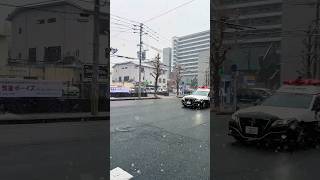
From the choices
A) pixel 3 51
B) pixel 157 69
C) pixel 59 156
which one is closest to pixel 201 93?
pixel 157 69

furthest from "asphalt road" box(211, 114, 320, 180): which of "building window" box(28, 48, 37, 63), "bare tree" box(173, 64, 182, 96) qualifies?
"building window" box(28, 48, 37, 63)

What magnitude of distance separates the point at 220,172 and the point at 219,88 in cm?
76

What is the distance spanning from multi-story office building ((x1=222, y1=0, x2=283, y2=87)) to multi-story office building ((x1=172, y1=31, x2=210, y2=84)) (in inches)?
4.3

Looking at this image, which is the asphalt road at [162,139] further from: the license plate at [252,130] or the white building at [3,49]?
the white building at [3,49]

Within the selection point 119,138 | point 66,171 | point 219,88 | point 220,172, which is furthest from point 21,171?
point 219,88

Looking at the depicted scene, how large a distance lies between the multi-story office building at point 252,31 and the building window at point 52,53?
79cm

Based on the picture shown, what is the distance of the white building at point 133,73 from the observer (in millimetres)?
2035

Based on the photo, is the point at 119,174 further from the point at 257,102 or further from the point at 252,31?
the point at 252,31

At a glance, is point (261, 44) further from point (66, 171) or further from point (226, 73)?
point (66, 171)

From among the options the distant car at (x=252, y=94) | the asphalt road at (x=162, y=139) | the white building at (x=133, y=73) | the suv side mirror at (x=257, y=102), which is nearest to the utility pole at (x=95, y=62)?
the white building at (x=133, y=73)

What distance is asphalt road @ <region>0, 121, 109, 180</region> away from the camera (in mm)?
2547

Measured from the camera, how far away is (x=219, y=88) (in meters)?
1.83

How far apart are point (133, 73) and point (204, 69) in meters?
0.51

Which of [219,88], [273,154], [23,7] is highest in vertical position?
[23,7]
